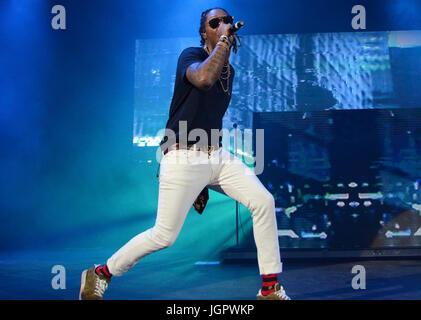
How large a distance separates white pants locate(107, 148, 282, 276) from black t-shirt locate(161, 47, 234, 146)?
4.7 inches

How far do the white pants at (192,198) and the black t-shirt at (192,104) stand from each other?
0.12m

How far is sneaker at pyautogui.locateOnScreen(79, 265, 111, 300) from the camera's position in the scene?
6.49 feet

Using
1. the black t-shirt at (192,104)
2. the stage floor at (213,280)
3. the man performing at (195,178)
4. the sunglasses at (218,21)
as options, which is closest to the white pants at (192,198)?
the man performing at (195,178)

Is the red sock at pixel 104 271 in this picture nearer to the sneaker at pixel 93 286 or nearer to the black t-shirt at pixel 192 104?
the sneaker at pixel 93 286

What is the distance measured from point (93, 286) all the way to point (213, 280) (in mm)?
1294

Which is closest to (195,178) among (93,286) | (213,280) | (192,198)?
(192,198)

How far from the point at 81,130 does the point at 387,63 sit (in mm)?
4701

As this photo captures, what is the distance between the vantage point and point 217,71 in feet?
5.58

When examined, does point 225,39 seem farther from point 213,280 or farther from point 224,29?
point 213,280

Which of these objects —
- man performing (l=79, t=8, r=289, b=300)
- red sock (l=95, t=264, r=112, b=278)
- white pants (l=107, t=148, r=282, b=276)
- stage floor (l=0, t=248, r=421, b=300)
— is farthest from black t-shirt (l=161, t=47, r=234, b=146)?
stage floor (l=0, t=248, r=421, b=300)

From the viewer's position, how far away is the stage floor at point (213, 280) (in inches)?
93.9

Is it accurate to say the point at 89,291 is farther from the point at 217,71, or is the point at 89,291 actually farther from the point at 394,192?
the point at 394,192

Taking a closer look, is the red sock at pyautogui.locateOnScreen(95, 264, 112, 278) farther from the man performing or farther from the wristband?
the wristband

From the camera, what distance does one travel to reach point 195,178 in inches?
75.9
